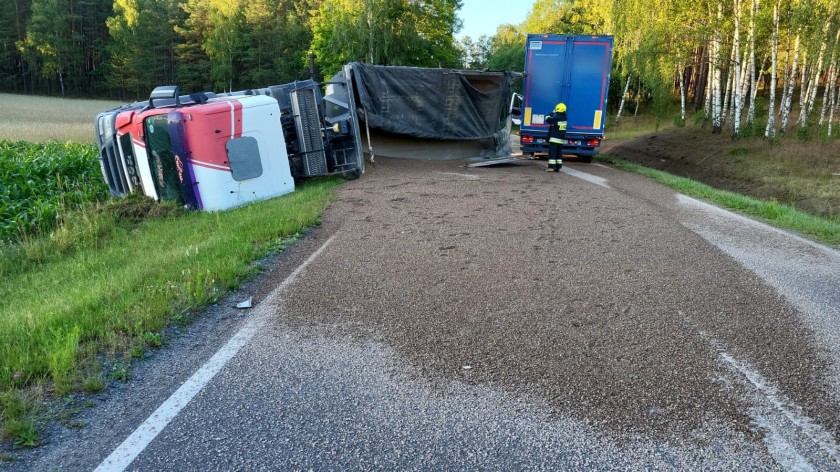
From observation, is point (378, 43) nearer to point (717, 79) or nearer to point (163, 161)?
point (717, 79)

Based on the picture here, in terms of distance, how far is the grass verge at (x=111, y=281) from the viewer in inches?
142

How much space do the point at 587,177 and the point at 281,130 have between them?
7.39 meters

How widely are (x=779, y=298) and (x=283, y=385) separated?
178 inches

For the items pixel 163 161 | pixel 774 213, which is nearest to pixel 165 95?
pixel 163 161

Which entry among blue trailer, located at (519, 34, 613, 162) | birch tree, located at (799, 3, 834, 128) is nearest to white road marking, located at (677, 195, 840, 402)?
blue trailer, located at (519, 34, 613, 162)

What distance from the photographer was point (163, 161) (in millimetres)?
9719

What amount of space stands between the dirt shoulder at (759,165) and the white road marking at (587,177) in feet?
14.9

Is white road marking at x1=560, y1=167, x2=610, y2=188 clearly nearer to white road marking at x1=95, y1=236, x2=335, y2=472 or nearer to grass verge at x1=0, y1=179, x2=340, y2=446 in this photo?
grass verge at x1=0, y1=179, x2=340, y2=446

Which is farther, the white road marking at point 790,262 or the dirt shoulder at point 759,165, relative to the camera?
the dirt shoulder at point 759,165

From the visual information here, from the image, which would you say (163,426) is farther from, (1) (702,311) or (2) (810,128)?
(2) (810,128)

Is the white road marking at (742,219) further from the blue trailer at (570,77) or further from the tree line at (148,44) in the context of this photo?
the tree line at (148,44)

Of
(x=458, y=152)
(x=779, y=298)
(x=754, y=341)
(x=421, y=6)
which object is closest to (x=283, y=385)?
(x=754, y=341)

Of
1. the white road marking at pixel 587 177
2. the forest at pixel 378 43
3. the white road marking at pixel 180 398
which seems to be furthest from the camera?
the forest at pixel 378 43

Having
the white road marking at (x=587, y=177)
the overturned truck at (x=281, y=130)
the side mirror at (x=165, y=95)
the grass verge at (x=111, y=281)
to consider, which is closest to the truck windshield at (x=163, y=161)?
the overturned truck at (x=281, y=130)
